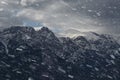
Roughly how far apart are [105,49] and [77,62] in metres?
7.91

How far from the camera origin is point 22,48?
63.1 metres

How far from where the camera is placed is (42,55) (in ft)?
208

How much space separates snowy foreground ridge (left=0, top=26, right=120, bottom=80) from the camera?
59.1 metres

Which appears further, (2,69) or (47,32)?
(47,32)

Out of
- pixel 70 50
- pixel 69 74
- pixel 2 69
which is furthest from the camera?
pixel 70 50

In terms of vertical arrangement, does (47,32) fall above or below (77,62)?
above

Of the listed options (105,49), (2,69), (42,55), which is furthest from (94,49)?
(2,69)

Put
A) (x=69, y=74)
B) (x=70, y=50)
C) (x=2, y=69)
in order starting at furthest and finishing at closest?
(x=70, y=50) < (x=69, y=74) < (x=2, y=69)

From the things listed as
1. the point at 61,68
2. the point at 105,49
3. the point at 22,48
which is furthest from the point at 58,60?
the point at 105,49

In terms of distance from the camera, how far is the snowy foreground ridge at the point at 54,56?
59.1 metres

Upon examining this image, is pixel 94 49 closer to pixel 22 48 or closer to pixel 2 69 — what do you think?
pixel 22 48

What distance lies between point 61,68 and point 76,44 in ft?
26.2

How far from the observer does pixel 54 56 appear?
6397 cm

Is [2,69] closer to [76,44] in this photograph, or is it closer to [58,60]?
[58,60]
